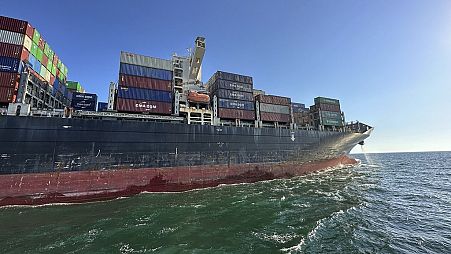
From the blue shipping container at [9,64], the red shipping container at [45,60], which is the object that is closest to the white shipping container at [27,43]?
the blue shipping container at [9,64]

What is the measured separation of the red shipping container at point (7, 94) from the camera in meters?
17.7

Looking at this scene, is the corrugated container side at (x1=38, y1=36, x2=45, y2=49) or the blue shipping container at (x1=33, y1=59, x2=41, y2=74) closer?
the blue shipping container at (x1=33, y1=59, x2=41, y2=74)

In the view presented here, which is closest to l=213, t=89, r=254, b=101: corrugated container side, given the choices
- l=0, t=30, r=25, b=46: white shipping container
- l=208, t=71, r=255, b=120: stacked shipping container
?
l=208, t=71, r=255, b=120: stacked shipping container

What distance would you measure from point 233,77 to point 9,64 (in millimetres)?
25773

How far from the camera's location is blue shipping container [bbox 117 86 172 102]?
23578mm

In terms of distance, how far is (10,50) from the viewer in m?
18.6

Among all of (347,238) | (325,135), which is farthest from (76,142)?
(325,135)

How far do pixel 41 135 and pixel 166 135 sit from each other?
34.8 feet

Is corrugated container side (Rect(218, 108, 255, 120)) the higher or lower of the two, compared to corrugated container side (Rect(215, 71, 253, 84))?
lower

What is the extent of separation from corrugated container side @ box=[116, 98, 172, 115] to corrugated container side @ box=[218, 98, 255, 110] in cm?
832

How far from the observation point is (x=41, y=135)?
17.5 metres

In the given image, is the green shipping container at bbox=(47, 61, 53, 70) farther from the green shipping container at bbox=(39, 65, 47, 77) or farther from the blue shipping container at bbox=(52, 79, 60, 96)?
the blue shipping container at bbox=(52, 79, 60, 96)

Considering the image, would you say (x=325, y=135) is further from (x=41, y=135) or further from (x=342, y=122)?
(x=41, y=135)

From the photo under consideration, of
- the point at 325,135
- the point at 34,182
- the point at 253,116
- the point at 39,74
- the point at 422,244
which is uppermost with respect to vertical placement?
the point at 39,74
